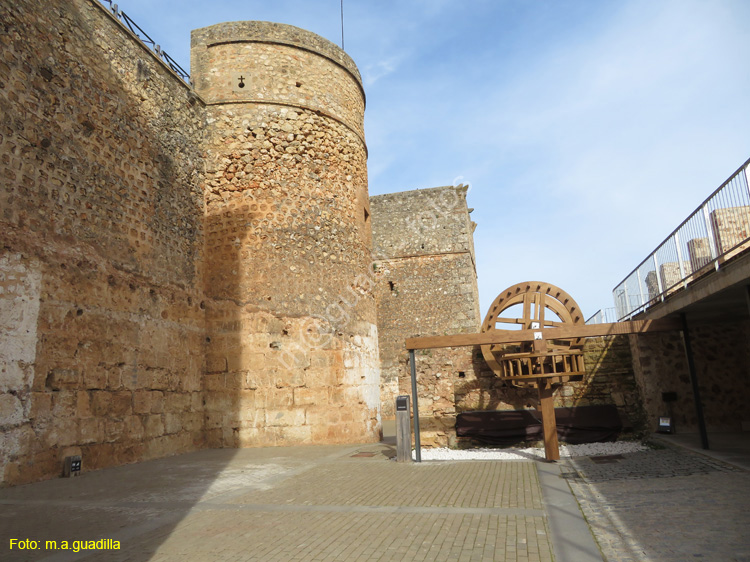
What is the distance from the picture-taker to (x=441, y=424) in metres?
10.5

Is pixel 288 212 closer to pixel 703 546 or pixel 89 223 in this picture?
pixel 89 223

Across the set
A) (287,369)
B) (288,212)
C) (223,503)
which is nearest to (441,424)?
(287,369)

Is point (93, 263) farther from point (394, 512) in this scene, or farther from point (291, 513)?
point (394, 512)

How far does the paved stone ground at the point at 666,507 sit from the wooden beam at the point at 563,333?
6.53 feet

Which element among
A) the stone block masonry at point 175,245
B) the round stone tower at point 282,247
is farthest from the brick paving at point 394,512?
the round stone tower at point 282,247

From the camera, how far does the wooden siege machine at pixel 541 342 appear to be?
328 inches

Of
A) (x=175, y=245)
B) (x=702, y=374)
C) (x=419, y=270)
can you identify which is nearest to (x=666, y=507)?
(x=702, y=374)

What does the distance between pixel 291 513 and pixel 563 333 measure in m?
5.39

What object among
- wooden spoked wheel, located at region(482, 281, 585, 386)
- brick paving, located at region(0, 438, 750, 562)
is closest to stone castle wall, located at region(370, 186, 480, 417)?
wooden spoked wheel, located at region(482, 281, 585, 386)

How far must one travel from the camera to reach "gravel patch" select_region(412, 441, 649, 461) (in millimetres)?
8406

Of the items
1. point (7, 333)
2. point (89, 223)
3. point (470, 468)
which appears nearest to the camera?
point (7, 333)

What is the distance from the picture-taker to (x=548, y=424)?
7918 millimetres

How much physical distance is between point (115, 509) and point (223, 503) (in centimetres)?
98

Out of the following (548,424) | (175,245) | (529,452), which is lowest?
(529,452)
